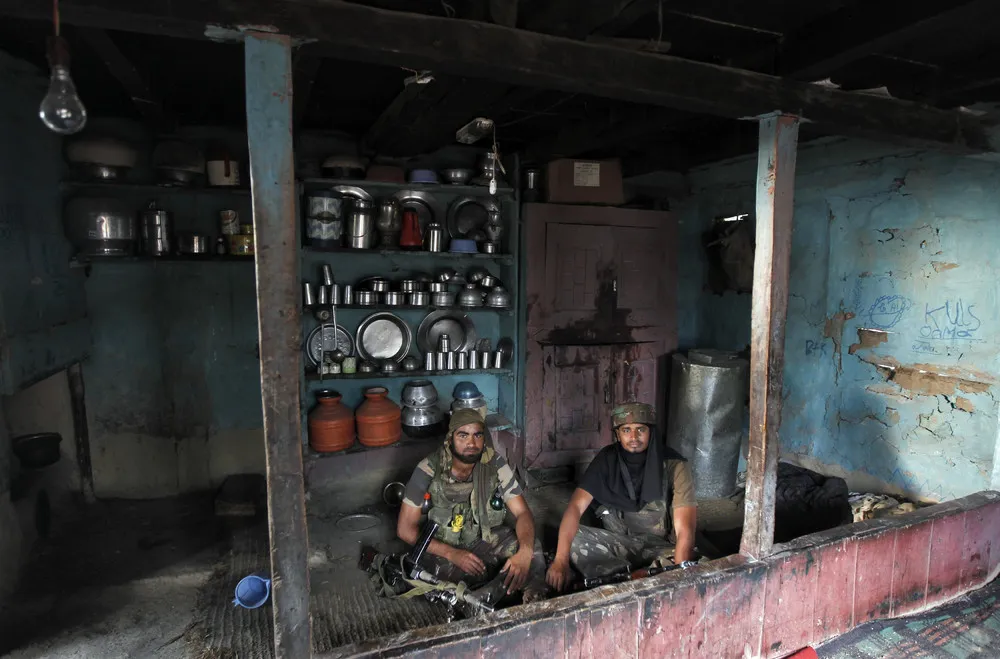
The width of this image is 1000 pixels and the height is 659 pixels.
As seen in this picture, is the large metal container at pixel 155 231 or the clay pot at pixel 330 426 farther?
the clay pot at pixel 330 426

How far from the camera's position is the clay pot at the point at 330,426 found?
434 centimetres

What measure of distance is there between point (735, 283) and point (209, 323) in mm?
4430

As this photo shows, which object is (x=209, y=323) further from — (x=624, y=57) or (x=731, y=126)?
(x=731, y=126)

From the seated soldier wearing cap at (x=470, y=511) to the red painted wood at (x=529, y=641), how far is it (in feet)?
3.24

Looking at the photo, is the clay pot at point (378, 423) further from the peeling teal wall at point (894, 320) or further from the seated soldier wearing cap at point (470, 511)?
the peeling teal wall at point (894, 320)

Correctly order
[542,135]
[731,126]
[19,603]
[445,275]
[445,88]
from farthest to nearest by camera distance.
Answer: [445,275], [542,135], [731,126], [19,603], [445,88]

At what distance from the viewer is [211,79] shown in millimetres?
3283

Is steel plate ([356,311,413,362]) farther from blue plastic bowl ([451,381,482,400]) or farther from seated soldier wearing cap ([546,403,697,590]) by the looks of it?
seated soldier wearing cap ([546,403,697,590])

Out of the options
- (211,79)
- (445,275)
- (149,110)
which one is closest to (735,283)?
(445,275)

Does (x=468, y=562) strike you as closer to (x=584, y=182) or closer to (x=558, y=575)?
(x=558, y=575)

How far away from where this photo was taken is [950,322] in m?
3.51

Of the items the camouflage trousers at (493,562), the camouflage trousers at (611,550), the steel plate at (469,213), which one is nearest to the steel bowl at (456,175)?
the steel plate at (469,213)

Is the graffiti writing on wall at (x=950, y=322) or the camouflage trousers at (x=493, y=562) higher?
the graffiti writing on wall at (x=950, y=322)

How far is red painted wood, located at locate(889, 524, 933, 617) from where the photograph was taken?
2838 millimetres
